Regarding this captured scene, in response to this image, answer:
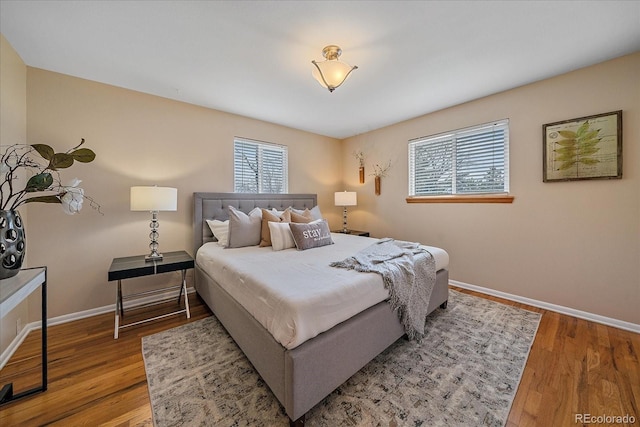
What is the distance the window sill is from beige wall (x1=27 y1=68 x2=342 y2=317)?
285 cm

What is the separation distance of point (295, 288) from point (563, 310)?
2.97m

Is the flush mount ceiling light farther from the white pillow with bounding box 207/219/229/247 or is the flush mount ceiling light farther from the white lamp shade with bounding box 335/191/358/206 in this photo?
the white lamp shade with bounding box 335/191/358/206

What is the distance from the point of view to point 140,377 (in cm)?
168

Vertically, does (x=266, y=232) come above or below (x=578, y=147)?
below

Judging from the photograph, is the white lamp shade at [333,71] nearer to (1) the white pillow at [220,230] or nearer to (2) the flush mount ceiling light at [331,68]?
(2) the flush mount ceiling light at [331,68]

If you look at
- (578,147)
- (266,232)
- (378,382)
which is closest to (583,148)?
(578,147)

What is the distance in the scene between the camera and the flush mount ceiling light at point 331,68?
1945 millimetres

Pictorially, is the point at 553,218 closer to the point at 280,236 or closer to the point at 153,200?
the point at 280,236

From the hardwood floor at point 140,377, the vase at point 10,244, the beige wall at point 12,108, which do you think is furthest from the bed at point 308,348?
the beige wall at point 12,108

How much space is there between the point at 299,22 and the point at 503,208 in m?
2.96

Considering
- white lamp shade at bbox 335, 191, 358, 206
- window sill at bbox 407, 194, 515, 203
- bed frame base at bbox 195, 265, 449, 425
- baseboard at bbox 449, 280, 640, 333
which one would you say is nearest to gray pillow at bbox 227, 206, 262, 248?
bed frame base at bbox 195, 265, 449, 425

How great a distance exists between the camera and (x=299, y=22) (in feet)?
5.78

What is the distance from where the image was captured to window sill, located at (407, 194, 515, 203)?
2.91m

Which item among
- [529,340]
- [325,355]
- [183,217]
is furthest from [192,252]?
[529,340]
